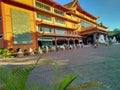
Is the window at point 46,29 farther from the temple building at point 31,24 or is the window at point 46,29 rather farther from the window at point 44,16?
the window at point 44,16

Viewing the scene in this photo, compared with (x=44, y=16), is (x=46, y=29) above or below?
below

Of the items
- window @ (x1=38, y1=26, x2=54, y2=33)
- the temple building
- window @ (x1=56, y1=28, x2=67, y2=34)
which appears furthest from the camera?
window @ (x1=56, y1=28, x2=67, y2=34)

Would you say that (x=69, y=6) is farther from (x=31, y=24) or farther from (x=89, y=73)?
(x=89, y=73)

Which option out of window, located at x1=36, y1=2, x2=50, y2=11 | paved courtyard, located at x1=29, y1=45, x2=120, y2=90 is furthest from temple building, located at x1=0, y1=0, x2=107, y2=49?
paved courtyard, located at x1=29, y1=45, x2=120, y2=90

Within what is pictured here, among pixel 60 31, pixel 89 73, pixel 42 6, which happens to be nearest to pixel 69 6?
pixel 60 31

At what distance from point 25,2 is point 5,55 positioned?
31.2 feet

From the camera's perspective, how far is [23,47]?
2022cm

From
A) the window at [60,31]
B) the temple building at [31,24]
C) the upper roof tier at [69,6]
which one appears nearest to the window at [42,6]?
the temple building at [31,24]

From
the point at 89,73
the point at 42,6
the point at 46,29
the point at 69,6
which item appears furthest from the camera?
the point at 69,6

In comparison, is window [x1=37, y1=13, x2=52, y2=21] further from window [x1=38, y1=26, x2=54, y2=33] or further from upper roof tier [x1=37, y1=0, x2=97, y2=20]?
upper roof tier [x1=37, y1=0, x2=97, y2=20]

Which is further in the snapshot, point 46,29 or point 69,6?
point 69,6

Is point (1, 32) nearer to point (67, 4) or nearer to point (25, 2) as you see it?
point (25, 2)

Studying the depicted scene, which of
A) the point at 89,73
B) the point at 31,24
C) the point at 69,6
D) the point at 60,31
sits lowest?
the point at 89,73

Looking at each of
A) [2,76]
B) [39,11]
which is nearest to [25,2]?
[39,11]
